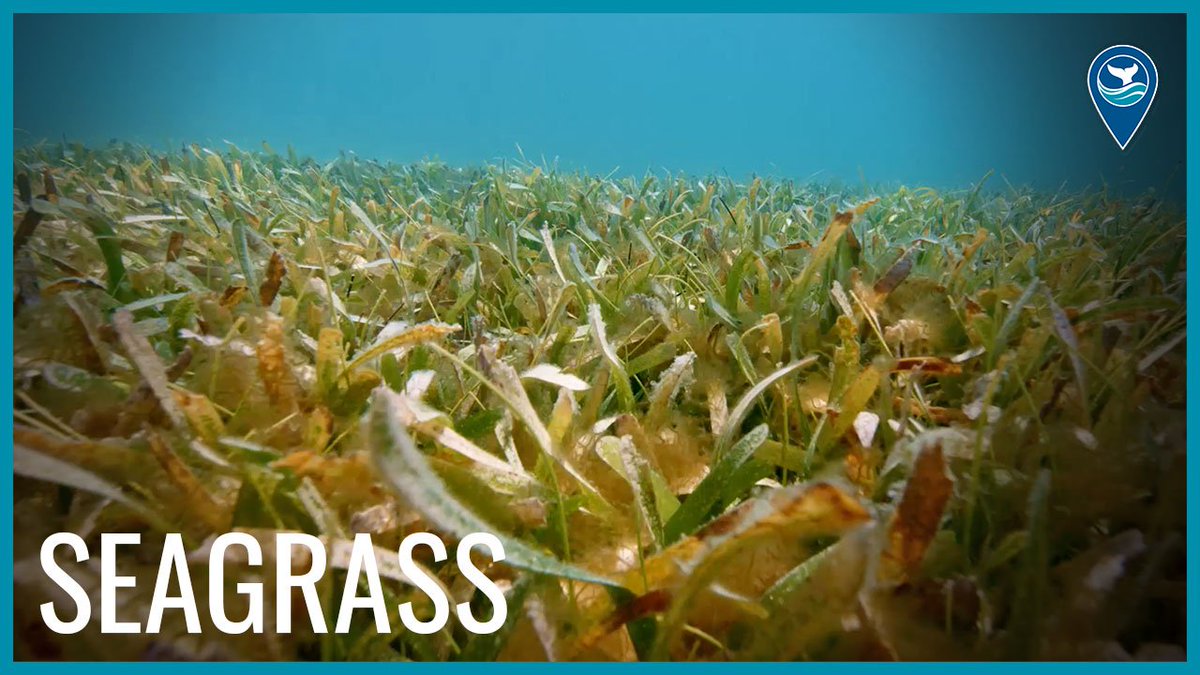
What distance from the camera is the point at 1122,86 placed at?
2.30 ft

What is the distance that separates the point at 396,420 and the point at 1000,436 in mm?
453

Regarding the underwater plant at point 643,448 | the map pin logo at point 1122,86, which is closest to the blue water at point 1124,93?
the map pin logo at point 1122,86

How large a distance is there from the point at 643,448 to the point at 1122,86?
0.58 m

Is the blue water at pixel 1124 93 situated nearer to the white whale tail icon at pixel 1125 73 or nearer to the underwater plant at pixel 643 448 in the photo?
the white whale tail icon at pixel 1125 73

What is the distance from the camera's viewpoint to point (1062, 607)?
411 mm

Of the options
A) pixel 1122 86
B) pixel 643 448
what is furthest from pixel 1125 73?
pixel 643 448

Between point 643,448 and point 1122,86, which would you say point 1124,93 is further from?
point 643,448

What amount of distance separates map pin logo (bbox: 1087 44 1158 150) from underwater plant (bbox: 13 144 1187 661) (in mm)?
190

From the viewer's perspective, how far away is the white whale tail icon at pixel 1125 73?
0.69 metres

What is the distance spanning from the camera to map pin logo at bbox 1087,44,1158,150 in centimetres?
68

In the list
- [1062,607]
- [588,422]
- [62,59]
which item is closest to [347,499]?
[588,422]

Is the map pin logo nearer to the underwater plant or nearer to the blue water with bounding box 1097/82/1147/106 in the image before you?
the blue water with bounding box 1097/82/1147/106

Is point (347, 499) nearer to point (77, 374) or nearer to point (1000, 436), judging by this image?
point (77, 374)

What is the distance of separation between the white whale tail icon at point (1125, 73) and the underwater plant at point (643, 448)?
0.22 m
